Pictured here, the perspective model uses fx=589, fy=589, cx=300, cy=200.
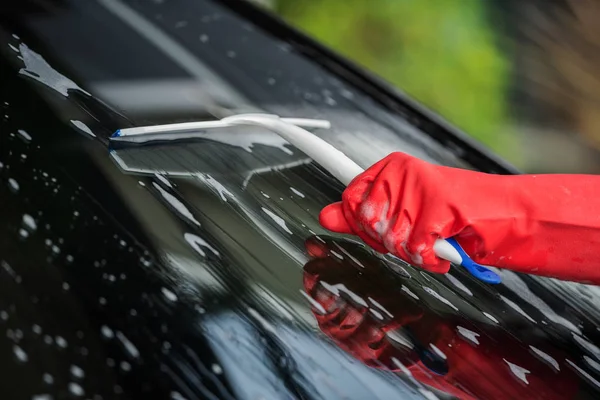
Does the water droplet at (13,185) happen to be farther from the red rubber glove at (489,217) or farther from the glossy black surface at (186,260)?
the red rubber glove at (489,217)

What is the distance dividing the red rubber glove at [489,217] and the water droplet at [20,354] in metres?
0.32

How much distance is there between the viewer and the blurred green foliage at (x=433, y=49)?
3.69ft

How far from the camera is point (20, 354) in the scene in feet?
1.50

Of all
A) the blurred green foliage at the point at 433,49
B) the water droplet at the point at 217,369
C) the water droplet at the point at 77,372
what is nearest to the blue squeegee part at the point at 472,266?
the water droplet at the point at 217,369

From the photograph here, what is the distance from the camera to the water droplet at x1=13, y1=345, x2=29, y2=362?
0.46 m

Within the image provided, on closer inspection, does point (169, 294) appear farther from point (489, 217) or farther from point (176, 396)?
point (489, 217)

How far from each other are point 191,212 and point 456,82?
0.70 m

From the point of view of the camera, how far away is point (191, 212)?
0.64 metres

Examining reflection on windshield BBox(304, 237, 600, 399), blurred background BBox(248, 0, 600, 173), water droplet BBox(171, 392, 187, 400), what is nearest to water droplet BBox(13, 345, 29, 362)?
water droplet BBox(171, 392, 187, 400)

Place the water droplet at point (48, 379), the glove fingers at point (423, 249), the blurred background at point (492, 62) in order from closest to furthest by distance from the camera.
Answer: the water droplet at point (48, 379)
the glove fingers at point (423, 249)
the blurred background at point (492, 62)

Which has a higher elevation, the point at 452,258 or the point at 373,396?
the point at 452,258

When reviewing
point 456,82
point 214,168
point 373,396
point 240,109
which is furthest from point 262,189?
point 456,82

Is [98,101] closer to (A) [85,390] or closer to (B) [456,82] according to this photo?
(A) [85,390]

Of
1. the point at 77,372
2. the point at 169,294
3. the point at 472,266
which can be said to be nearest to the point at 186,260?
the point at 169,294
